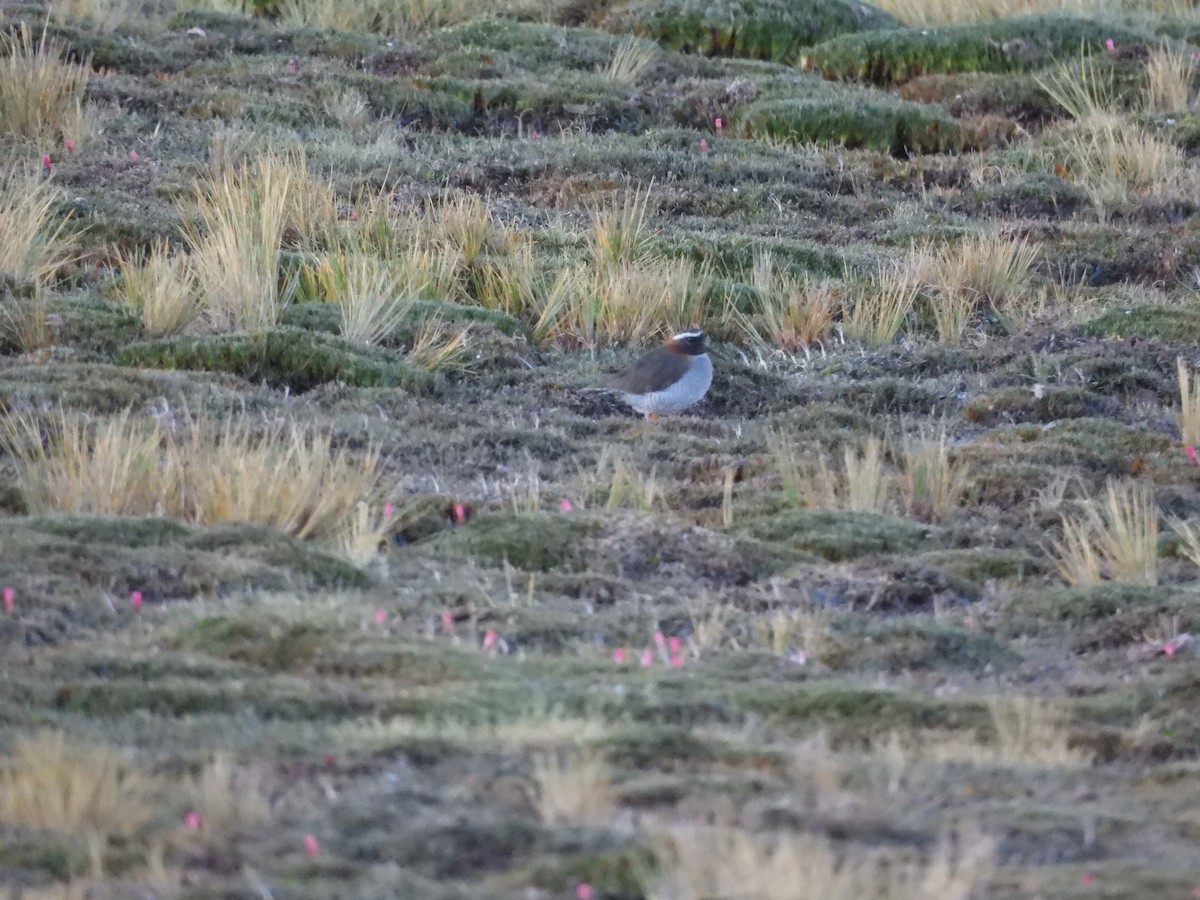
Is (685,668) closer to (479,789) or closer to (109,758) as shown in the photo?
(479,789)

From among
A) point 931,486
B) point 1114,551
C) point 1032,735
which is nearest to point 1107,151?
point 931,486

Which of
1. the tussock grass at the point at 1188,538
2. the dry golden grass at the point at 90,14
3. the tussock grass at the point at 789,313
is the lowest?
the tussock grass at the point at 789,313

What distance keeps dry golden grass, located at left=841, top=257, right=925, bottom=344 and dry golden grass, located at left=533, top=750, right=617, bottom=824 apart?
8392 mm

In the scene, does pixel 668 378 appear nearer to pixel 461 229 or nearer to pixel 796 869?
pixel 461 229

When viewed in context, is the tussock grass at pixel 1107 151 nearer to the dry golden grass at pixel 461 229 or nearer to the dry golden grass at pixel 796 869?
the dry golden grass at pixel 461 229

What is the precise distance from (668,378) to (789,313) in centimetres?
268

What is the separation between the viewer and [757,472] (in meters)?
9.48

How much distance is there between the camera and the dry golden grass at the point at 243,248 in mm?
11398

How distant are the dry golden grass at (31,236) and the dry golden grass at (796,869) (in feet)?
27.2

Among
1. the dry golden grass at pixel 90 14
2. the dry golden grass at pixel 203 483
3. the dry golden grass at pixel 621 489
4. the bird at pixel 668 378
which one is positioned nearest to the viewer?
the dry golden grass at pixel 203 483

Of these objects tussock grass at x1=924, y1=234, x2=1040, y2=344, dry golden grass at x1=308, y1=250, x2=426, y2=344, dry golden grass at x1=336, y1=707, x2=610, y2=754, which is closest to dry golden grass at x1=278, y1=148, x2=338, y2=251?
dry golden grass at x1=308, y1=250, x2=426, y2=344

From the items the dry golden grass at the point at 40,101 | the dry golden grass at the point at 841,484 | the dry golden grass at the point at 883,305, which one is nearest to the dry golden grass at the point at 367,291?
the dry golden grass at the point at 883,305

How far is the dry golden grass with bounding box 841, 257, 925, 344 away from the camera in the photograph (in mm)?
12688

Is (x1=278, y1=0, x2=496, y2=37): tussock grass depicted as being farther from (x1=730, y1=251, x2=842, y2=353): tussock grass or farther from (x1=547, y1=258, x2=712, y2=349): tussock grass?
(x1=547, y1=258, x2=712, y2=349): tussock grass
